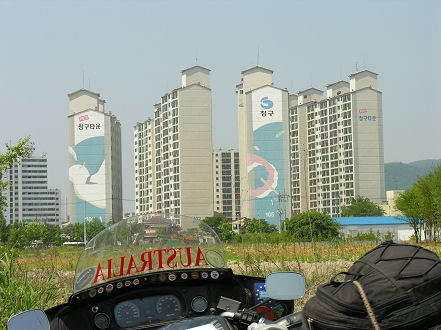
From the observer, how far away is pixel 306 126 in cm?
14812

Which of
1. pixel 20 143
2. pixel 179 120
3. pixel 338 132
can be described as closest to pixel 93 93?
pixel 179 120

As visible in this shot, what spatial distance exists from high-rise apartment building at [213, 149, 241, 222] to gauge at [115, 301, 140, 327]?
159 metres

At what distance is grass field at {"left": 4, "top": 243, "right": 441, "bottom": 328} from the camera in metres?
6.27

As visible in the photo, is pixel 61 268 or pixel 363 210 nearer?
pixel 61 268

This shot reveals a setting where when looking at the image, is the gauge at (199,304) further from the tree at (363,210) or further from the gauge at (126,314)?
the tree at (363,210)

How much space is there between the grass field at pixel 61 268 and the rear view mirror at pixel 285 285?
2.60 m

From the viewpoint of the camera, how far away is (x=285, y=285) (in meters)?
3.23

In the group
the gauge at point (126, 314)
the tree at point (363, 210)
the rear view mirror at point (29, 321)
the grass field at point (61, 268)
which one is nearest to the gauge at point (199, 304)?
the gauge at point (126, 314)

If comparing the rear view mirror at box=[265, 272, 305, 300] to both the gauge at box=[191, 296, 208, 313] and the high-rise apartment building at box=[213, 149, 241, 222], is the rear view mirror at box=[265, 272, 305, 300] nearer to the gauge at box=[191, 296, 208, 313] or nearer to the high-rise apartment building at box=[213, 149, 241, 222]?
the gauge at box=[191, 296, 208, 313]

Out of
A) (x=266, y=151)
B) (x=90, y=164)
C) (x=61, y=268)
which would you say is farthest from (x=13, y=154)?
(x=90, y=164)

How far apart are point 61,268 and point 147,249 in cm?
758

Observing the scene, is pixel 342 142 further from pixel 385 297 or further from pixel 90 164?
pixel 385 297

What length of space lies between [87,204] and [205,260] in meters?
128

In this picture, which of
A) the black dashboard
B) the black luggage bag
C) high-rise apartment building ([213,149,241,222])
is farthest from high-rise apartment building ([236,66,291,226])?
the black luggage bag
